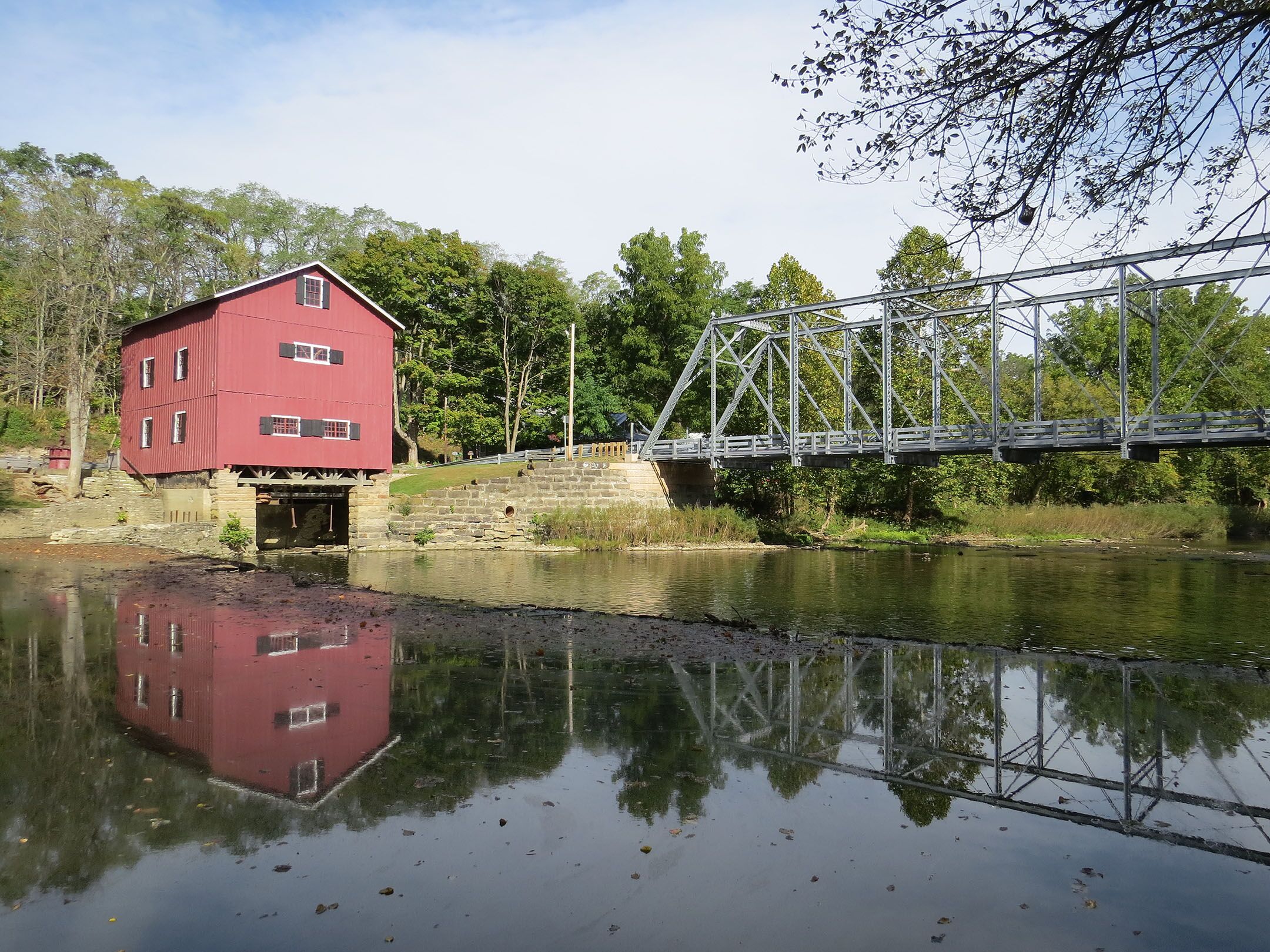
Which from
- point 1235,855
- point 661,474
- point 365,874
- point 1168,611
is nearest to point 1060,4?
point 1235,855

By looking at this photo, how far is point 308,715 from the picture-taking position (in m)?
9.26

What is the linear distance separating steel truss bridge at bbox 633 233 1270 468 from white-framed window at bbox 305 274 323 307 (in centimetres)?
1684

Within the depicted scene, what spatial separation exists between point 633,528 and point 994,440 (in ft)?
51.5

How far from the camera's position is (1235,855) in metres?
6.16

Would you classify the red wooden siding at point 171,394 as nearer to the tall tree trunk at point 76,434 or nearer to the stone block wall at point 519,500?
the tall tree trunk at point 76,434

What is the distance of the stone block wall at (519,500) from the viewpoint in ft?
128

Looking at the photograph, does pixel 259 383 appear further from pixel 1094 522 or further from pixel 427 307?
pixel 1094 522

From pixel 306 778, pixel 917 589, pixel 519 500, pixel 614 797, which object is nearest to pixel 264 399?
pixel 519 500

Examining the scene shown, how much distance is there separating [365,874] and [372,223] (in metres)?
80.5

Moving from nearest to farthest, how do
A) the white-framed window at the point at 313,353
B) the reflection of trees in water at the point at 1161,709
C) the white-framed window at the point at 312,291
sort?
1. the reflection of trees in water at the point at 1161,709
2. the white-framed window at the point at 313,353
3. the white-framed window at the point at 312,291

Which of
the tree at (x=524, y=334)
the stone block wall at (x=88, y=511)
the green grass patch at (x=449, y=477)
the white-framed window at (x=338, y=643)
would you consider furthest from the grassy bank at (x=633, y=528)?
the white-framed window at (x=338, y=643)

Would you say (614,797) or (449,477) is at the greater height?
(449,477)

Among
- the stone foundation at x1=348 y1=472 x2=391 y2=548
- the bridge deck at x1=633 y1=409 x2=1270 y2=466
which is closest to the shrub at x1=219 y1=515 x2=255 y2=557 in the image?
the stone foundation at x1=348 y1=472 x2=391 y2=548

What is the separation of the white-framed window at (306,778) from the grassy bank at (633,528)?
3026 centimetres
